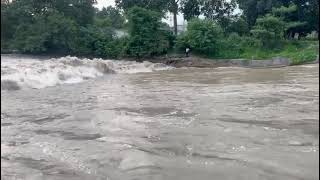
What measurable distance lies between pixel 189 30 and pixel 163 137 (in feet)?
70.3

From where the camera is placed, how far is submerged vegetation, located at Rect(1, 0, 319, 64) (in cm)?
2131

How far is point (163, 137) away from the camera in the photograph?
4.47 metres

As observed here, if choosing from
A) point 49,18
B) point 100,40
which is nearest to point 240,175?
point 49,18

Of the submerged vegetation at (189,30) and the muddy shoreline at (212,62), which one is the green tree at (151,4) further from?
the muddy shoreline at (212,62)

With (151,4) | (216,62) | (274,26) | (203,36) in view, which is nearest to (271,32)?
(274,26)

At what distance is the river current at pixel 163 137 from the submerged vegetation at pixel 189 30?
13008 mm

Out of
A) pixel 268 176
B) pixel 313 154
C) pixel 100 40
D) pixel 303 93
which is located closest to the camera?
pixel 268 176

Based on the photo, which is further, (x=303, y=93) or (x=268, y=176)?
(x=303, y=93)

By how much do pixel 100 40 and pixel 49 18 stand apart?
721 centimetres

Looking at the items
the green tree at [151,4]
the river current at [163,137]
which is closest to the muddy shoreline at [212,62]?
the green tree at [151,4]

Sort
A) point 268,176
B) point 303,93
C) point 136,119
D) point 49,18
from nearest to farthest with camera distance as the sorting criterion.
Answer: point 268,176 → point 136,119 → point 303,93 → point 49,18

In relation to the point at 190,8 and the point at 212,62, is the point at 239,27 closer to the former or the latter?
the point at 190,8

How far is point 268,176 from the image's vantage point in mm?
3088

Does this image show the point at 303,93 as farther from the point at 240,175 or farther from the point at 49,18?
the point at 49,18
